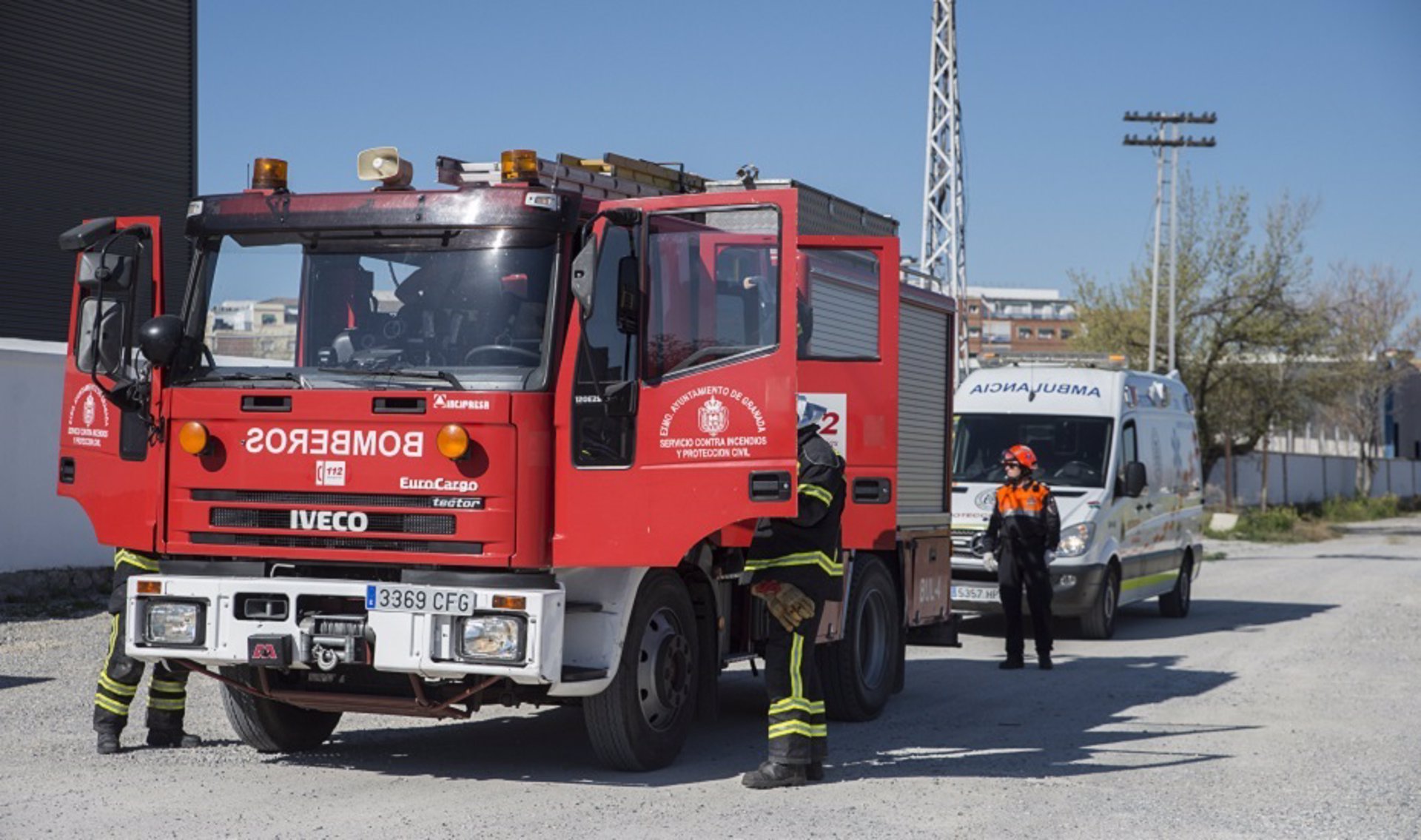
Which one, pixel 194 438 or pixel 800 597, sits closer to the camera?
pixel 194 438

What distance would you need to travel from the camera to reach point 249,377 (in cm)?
829

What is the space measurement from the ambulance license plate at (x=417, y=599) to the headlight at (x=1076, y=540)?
375 inches

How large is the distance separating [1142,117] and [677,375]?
40522 millimetres

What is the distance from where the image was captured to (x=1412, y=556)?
114 feet

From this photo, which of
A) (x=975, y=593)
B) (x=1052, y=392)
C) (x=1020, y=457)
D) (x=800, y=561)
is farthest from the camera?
(x=1052, y=392)

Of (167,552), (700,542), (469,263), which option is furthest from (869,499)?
(167,552)

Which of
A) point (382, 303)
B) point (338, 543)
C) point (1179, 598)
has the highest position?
point (382, 303)

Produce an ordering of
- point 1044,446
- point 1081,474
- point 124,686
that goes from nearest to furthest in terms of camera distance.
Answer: point 124,686
point 1081,474
point 1044,446

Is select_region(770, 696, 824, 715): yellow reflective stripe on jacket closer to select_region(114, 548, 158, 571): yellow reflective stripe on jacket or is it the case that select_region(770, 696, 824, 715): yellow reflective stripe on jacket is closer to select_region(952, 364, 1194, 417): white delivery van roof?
select_region(114, 548, 158, 571): yellow reflective stripe on jacket

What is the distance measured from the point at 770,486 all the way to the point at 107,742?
12.7 ft

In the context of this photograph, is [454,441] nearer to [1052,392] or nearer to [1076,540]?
[1076,540]

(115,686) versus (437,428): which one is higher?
(437,428)

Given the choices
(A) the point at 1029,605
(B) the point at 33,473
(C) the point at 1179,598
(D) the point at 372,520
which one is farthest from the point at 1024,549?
(B) the point at 33,473

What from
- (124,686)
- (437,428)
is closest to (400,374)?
(437,428)
